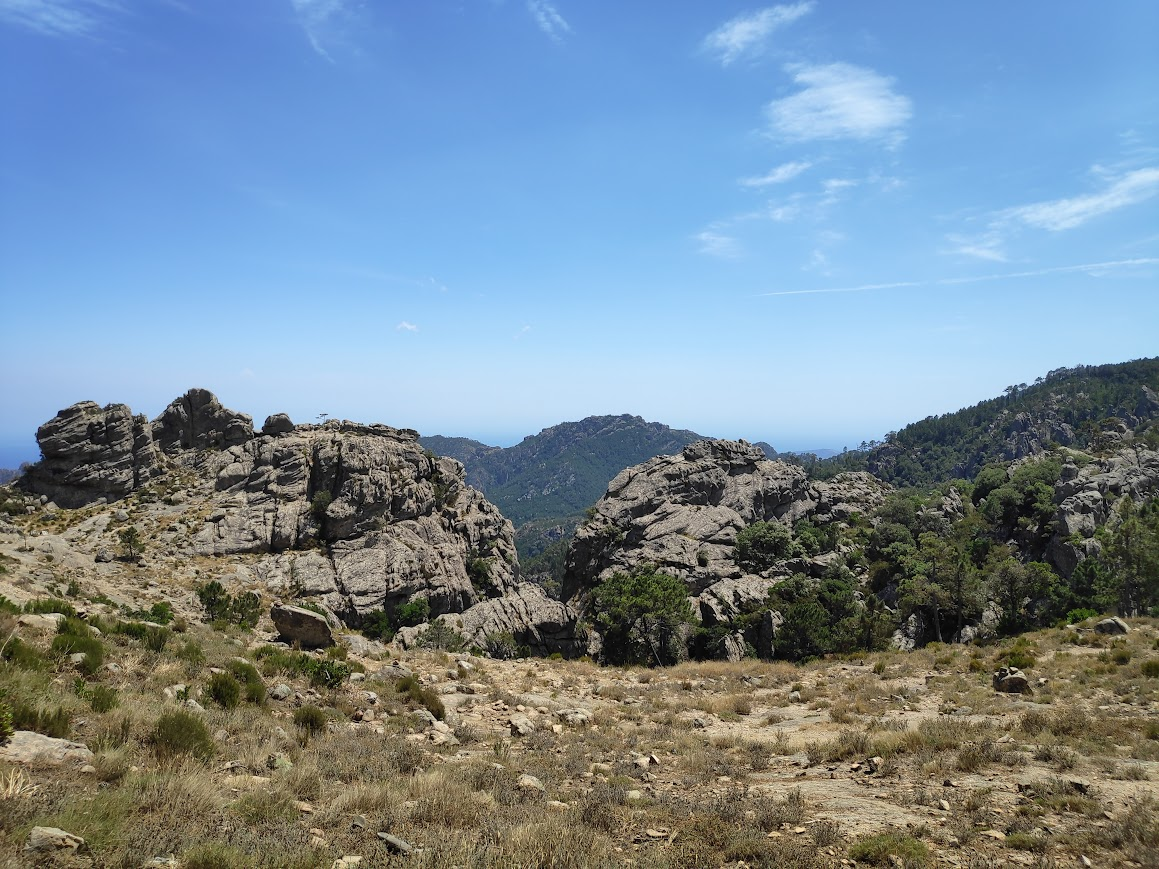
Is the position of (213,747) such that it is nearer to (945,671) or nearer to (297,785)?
(297,785)

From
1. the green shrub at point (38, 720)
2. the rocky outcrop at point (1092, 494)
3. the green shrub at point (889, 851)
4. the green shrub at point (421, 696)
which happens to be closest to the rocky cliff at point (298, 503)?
the green shrub at point (421, 696)

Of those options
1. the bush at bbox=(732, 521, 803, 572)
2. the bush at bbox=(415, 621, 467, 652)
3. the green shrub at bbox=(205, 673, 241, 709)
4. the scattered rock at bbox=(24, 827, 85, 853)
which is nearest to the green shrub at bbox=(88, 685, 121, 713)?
the green shrub at bbox=(205, 673, 241, 709)

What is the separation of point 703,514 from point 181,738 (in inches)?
3091

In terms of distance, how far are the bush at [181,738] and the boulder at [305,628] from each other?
46.8 feet

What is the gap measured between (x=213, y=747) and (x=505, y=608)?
5438 cm

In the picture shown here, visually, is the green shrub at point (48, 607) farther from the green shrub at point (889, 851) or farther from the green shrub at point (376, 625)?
the green shrub at point (376, 625)

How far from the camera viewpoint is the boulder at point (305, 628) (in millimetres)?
23406

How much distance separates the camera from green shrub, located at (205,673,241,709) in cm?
1278

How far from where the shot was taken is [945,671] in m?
25.2

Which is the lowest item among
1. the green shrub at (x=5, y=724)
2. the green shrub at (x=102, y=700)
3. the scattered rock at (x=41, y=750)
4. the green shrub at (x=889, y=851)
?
the green shrub at (x=889, y=851)

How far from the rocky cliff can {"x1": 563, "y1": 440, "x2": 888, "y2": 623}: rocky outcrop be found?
14.2 metres

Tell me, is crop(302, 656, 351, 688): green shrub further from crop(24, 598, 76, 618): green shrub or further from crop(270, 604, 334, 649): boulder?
crop(24, 598, 76, 618): green shrub

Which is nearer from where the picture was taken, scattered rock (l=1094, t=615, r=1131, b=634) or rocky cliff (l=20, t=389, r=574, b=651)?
scattered rock (l=1094, t=615, r=1131, b=634)

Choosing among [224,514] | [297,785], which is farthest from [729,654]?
[224,514]
